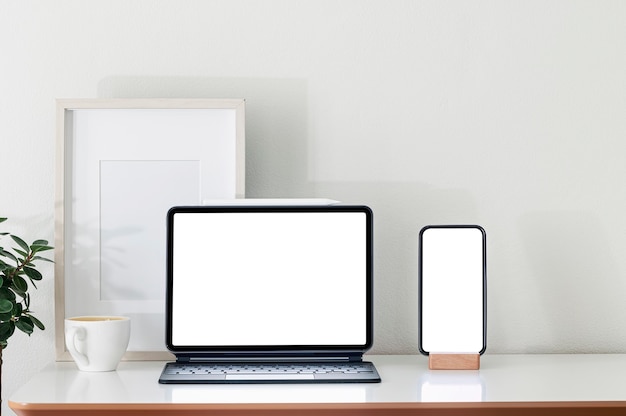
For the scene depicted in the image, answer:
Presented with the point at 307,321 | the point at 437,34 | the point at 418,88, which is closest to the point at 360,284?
the point at 307,321

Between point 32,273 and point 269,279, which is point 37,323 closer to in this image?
point 32,273

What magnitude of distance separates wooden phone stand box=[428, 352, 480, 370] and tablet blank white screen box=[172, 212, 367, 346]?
125 millimetres

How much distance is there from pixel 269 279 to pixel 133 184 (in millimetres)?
317

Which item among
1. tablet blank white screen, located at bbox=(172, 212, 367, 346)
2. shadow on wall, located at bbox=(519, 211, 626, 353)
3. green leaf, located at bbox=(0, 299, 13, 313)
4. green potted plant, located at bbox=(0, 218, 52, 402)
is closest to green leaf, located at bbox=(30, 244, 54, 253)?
green potted plant, located at bbox=(0, 218, 52, 402)

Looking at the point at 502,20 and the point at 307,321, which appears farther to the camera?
the point at 502,20

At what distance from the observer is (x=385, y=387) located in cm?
117

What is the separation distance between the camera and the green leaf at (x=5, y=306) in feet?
4.06

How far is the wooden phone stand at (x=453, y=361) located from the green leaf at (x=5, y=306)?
689 millimetres

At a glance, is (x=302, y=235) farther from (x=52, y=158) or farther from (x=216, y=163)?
(x=52, y=158)

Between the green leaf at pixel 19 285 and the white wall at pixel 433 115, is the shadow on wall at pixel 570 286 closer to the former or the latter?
the white wall at pixel 433 115

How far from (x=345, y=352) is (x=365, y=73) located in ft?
1.74

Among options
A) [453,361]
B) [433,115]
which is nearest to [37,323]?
[453,361]

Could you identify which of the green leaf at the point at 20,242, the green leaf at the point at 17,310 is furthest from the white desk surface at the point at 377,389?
the green leaf at the point at 20,242

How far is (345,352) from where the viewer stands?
1316 millimetres
